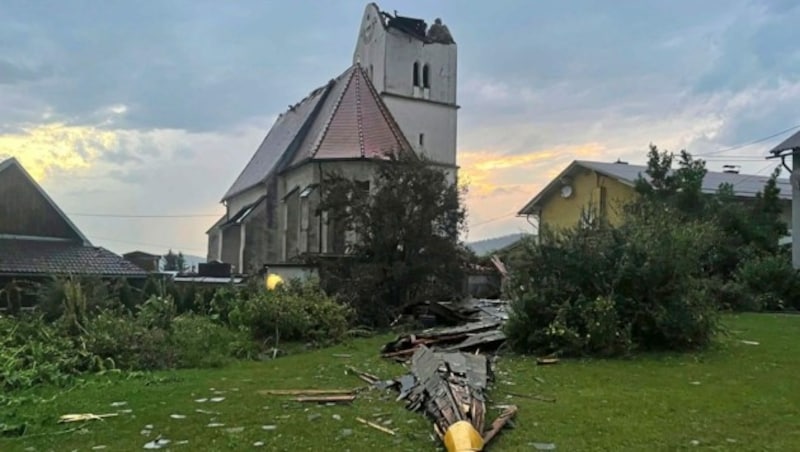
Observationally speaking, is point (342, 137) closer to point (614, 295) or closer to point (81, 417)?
point (614, 295)

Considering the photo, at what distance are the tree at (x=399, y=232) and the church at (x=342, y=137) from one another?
3.98ft

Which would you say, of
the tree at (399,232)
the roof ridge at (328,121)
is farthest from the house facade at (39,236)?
the tree at (399,232)

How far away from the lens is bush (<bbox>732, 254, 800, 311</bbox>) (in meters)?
16.4

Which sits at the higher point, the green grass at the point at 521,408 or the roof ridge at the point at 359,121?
the roof ridge at the point at 359,121

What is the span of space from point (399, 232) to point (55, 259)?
14752 mm

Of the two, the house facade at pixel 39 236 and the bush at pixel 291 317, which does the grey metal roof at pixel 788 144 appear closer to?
the bush at pixel 291 317

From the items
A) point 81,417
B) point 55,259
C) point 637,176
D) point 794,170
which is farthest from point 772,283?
point 55,259

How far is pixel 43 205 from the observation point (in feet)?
84.5

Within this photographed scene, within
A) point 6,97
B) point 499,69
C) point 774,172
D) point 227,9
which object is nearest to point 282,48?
point 227,9

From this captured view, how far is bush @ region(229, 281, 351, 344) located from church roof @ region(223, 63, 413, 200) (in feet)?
36.4

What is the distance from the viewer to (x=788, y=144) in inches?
713

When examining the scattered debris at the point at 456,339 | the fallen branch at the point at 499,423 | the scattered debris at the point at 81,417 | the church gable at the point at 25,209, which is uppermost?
the church gable at the point at 25,209

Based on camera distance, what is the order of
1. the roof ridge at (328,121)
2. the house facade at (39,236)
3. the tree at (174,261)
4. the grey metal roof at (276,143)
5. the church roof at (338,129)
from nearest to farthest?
the house facade at (39,236), the church roof at (338,129), the roof ridge at (328,121), the grey metal roof at (276,143), the tree at (174,261)

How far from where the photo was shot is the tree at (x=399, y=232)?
1543cm
